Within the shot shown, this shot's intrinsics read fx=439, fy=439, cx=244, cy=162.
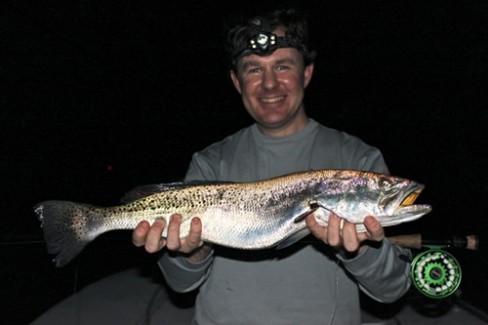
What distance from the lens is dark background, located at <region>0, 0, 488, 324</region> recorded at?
15.4 meters

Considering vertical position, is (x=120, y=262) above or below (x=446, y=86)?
below

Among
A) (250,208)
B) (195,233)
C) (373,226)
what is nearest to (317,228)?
(373,226)

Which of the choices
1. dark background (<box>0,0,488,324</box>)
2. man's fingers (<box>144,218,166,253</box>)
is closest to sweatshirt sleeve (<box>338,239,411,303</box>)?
man's fingers (<box>144,218,166,253</box>)

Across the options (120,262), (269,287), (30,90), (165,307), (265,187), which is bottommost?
(120,262)

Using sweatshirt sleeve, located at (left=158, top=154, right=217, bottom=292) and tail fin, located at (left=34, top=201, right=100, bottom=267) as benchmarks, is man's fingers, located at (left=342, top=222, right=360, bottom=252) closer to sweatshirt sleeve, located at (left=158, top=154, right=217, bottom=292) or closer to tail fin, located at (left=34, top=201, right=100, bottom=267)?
sweatshirt sleeve, located at (left=158, top=154, right=217, bottom=292)

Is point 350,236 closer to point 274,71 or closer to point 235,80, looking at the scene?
point 274,71

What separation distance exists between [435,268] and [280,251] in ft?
4.19

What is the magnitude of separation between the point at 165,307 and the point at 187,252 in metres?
1.44

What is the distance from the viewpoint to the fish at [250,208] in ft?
8.27

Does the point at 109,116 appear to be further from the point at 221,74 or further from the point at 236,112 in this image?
the point at 236,112

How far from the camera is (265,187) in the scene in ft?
8.95

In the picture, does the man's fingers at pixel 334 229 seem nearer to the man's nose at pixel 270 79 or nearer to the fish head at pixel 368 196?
the fish head at pixel 368 196

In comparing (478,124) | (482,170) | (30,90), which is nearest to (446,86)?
(478,124)

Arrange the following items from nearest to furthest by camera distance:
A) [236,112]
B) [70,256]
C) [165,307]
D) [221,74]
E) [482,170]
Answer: [70,256] < [165,307] < [482,170] < [221,74] < [236,112]
